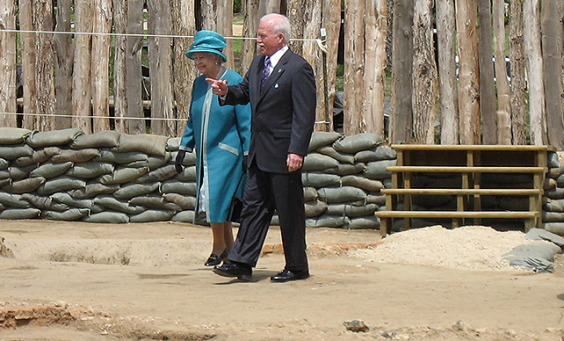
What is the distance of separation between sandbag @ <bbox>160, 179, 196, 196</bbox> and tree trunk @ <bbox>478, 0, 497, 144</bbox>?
2861 mm

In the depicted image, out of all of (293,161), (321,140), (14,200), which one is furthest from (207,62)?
(14,200)

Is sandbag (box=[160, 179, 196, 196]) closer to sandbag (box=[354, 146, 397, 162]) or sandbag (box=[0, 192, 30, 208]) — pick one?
sandbag (box=[0, 192, 30, 208])

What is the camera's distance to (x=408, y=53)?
9.38 metres

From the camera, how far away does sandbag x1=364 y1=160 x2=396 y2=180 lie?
29.2 ft

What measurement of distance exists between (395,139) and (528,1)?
184 centimetres

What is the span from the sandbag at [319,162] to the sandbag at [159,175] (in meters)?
1.25

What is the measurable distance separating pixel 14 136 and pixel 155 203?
58.3 inches

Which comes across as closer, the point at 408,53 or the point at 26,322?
the point at 26,322

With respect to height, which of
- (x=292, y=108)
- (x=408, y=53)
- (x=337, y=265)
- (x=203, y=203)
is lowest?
(x=337, y=265)

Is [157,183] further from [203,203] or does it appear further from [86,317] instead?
[86,317]

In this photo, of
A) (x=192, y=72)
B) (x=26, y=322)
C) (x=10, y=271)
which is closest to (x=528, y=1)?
(x=192, y=72)

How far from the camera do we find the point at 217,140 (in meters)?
6.18

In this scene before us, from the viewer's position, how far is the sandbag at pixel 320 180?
29.4 feet

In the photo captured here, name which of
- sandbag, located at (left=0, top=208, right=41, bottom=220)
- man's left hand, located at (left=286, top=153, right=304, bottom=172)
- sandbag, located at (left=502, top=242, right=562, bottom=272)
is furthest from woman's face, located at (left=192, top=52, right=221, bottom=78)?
sandbag, located at (left=0, top=208, right=41, bottom=220)
